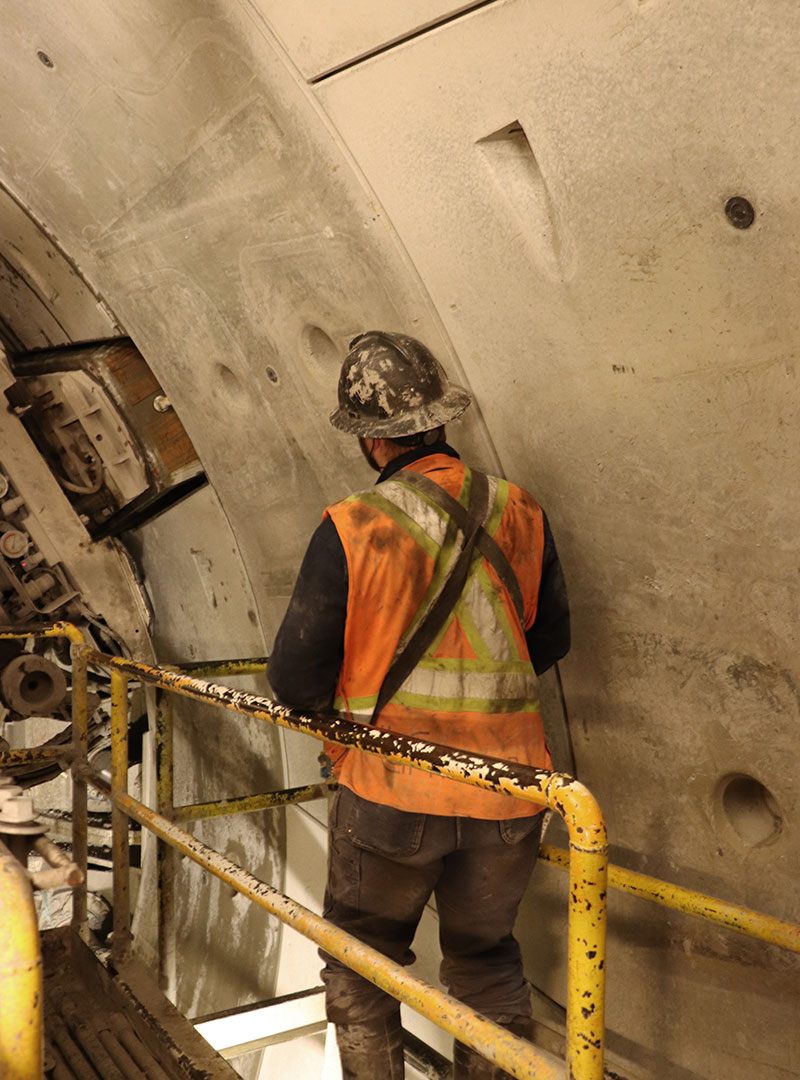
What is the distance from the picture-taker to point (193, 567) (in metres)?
4.82

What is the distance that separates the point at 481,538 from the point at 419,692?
392 millimetres

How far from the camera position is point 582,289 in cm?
243

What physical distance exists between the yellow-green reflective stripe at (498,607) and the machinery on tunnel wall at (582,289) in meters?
0.40

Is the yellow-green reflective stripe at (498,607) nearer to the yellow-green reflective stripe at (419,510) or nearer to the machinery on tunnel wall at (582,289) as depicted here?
the yellow-green reflective stripe at (419,510)

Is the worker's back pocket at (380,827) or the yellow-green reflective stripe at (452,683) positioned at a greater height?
the yellow-green reflective stripe at (452,683)

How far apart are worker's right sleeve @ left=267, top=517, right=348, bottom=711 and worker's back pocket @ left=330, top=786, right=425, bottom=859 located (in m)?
0.26

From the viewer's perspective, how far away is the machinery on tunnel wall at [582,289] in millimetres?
2129

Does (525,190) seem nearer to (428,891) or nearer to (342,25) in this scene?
(342,25)

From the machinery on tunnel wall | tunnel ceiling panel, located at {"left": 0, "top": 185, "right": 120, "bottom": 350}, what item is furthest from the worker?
tunnel ceiling panel, located at {"left": 0, "top": 185, "right": 120, "bottom": 350}

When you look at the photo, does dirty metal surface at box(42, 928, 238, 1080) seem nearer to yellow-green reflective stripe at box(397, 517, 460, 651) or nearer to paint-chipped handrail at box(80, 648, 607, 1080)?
yellow-green reflective stripe at box(397, 517, 460, 651)

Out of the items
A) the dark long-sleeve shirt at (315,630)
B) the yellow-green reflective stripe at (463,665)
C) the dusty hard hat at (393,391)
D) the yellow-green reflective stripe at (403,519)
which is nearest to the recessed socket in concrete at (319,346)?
the dusty hard hat at (393,391)

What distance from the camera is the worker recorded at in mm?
2357

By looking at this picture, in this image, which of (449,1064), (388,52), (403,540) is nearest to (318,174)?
(388,52)

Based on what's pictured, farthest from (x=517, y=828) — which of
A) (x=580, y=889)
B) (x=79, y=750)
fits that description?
(x=79, y=750)
